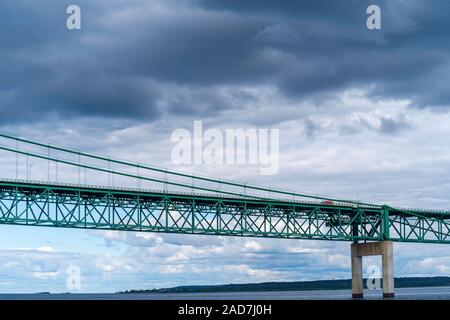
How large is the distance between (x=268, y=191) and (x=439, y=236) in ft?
123

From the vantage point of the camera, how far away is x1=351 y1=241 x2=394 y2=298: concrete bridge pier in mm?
135625

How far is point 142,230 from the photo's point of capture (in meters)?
110

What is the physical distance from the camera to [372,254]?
138 metres

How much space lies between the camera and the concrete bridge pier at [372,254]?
136 meters
